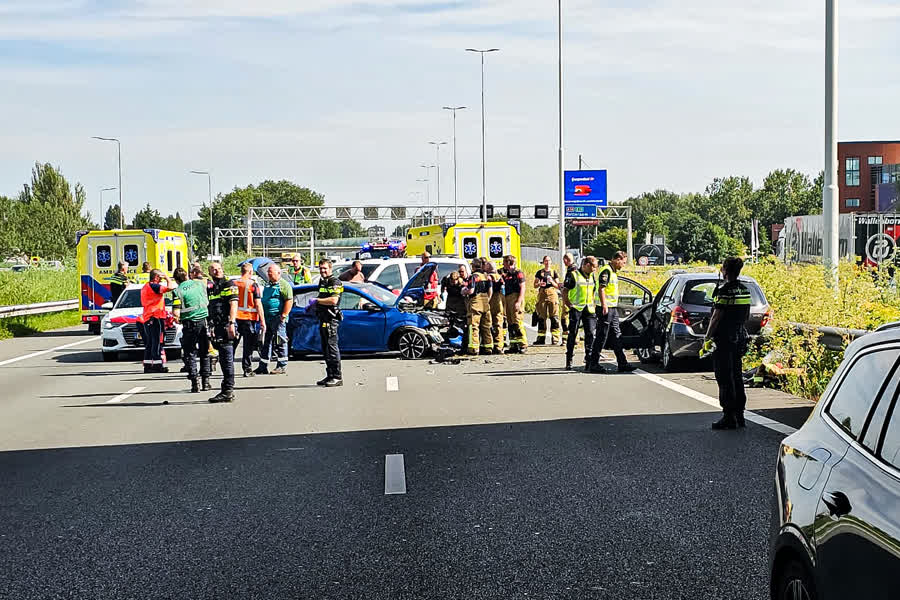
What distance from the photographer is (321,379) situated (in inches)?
677

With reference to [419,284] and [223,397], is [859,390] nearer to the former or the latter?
[223,397]

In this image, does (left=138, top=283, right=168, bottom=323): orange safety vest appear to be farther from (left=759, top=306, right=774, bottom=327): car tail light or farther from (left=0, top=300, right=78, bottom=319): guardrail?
(left=0, top=300, right=78, bottom=319): guardrail

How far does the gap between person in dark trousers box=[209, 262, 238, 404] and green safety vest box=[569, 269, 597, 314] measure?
210 inches

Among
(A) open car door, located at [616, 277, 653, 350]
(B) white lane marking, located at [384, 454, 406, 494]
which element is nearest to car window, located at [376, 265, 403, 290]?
(A) open car door, located at [616, 277, 653, 350]

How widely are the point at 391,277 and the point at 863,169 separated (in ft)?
277

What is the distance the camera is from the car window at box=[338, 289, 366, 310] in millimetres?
20828

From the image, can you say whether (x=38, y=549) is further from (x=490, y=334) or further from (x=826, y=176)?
(x=490, y=334)

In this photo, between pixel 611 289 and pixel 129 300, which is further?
pixel 129 300

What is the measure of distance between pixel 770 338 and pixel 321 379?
20.9 ft

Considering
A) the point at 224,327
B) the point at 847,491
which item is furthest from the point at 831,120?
the point at 847,491

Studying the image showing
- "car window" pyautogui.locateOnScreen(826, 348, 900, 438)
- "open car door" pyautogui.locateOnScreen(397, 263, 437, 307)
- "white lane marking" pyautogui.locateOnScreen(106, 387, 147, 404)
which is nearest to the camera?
"car window" pyautogui.locateOnScreen(826, 348, 900, 438)

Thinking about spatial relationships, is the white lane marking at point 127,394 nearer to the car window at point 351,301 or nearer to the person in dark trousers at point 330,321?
the person in dark trousers at point 330,321

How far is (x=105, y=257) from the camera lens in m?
31.1

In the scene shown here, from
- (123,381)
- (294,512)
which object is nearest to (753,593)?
(294,512)
